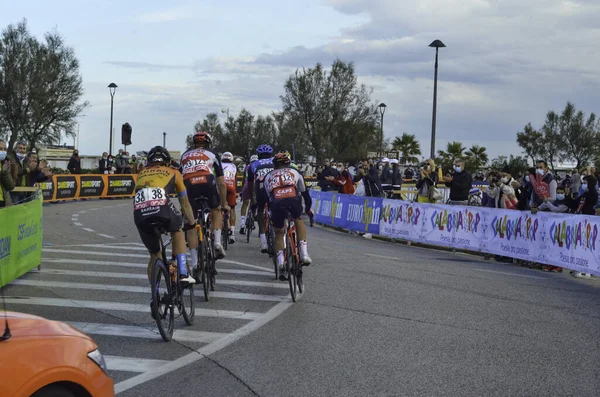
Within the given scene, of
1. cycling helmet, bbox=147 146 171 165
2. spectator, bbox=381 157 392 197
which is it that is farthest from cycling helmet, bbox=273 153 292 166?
spectator, bbox=381 157 392 197

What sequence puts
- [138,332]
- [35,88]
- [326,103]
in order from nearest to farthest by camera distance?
[138,332]
[35,88]
[326,103]

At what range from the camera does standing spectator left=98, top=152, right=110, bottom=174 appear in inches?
1745

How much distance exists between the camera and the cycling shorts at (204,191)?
11.3m

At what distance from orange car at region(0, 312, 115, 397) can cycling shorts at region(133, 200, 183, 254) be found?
11.5 ft

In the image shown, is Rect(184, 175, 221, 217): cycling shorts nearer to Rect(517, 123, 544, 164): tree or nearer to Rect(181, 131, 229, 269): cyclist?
Rect(181, 131, 229, 269): cyclist

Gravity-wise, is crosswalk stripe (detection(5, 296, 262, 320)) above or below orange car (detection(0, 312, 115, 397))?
below

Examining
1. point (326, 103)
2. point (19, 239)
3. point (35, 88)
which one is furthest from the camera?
point (326, 103)

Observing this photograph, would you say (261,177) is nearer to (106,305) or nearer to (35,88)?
(106,305)

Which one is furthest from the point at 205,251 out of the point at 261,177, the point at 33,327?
the point at 33,327

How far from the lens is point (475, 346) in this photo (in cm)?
844

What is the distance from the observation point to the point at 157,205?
8242mm

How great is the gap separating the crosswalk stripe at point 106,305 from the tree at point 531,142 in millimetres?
78177

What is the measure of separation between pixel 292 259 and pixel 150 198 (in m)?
3.09

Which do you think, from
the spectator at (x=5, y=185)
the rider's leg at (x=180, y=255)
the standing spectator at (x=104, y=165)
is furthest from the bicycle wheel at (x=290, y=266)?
the standing spectator at (x=104, y=165)
